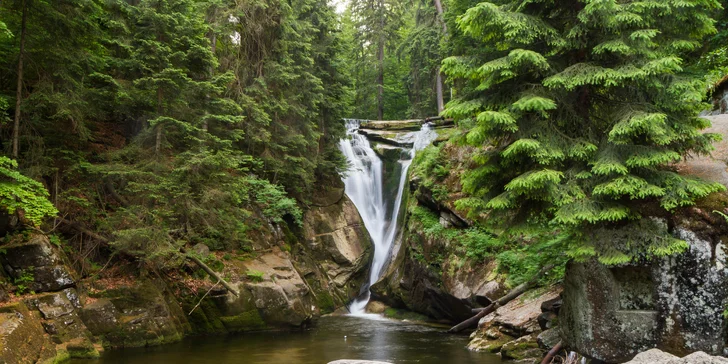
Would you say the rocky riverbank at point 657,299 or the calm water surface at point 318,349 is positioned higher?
the rocky riverbank at point 657,299

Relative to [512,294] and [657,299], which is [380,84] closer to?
[512,294]

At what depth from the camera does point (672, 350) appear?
252 inches

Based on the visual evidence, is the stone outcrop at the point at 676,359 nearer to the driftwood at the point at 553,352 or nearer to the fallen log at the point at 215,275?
the driftwood at the point at 553,352

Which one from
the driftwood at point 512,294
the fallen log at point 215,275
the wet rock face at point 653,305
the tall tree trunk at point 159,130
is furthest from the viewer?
the fallen log at point 215,275

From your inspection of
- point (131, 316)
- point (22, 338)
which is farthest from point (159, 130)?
point (22, 338)

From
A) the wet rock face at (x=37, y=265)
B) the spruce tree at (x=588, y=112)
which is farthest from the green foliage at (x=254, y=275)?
the spruce tree at (x=588, y=112)

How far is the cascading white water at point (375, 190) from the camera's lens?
20.6 meters

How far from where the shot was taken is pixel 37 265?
33.0ft

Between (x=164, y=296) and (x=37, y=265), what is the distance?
313cm

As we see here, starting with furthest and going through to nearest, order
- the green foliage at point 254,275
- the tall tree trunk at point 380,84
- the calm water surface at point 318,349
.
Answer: the tall tree trunk at point 380,84 → the green foliage at point 254,275 → the calm water surface at point 318,349

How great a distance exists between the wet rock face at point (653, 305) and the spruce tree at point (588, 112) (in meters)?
0.52

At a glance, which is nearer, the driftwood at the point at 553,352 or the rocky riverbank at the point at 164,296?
the driftwood at the point at 553,352

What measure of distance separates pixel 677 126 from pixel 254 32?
14.8 meters

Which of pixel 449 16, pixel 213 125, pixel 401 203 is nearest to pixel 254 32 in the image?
pixel 213 125
